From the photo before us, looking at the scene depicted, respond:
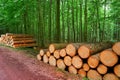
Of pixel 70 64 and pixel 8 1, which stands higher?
pixel 8 1

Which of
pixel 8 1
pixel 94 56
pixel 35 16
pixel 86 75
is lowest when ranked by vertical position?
pixel 86 75

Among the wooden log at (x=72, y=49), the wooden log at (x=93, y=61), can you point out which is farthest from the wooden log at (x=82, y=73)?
the wooden log at (x=72, y=49)

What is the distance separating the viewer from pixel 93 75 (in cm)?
670

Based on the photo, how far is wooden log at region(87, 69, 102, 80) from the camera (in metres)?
6.55

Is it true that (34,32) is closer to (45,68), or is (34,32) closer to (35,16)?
(35,16)

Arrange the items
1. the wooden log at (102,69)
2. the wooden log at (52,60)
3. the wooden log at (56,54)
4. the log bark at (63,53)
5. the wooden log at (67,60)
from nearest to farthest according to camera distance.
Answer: the wooden log at (102,69)
the wooden log at (67,60)
the log bark at (63,53)
the wooden log at (56,54)
the wooden log at (52,60)

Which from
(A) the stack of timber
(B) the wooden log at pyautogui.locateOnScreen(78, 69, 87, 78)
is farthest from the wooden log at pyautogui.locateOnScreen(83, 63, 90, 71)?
(A) the stack of timber

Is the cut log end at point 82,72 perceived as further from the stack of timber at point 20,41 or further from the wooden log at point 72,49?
the stack of timber at point 20,41

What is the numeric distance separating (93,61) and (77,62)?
2.45 feet

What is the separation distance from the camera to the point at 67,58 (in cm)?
766

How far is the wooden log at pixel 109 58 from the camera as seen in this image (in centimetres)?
613

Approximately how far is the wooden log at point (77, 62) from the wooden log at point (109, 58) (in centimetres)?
94

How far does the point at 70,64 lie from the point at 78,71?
436mm

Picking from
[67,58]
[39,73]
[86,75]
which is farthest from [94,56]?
[39,73]
